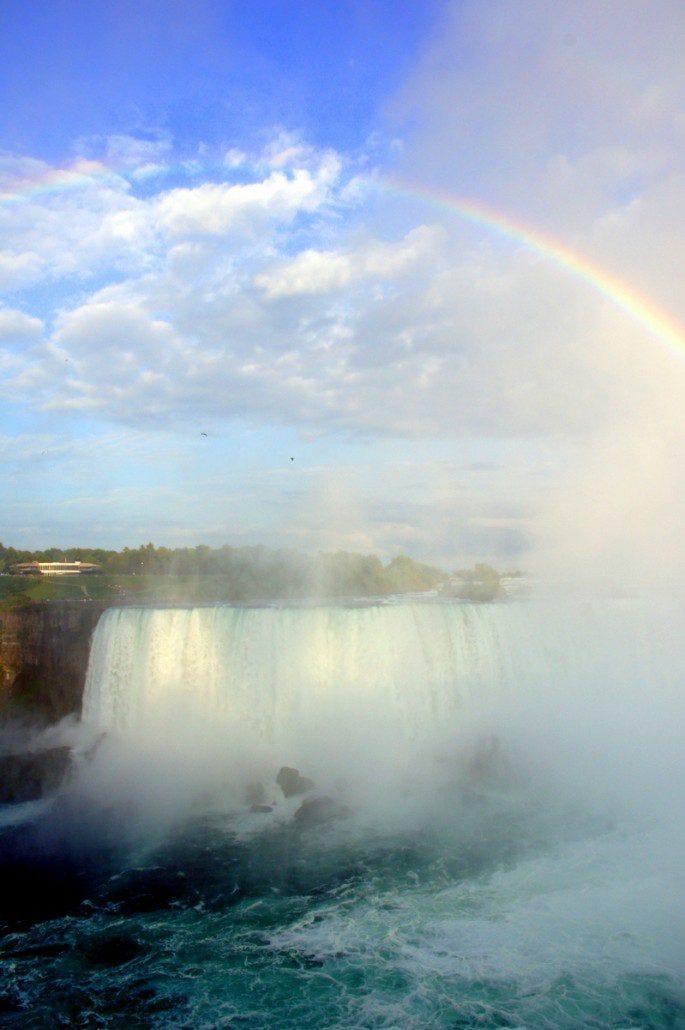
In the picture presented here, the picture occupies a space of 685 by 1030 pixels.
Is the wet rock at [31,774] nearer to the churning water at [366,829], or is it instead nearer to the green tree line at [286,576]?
the churning water at [366,829]

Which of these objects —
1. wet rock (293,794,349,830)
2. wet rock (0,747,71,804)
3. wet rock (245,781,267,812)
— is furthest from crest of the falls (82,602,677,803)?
wet rock (293,794,349,830)

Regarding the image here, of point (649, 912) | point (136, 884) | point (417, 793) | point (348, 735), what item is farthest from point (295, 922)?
point (348, 735)

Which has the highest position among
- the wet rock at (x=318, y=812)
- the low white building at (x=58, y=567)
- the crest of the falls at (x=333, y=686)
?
the low white building at (x=58, y=567)

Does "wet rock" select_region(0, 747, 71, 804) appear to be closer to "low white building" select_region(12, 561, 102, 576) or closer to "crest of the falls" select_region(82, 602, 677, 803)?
"crest of the falls" select_region(82, 602, 677, 803)

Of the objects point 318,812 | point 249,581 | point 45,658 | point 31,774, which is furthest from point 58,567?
point 318,812

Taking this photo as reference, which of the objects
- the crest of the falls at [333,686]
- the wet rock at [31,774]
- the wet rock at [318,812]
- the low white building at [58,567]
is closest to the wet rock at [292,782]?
the wet rock at [318,812]

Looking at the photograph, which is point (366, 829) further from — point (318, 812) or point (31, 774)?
point (31, 774)

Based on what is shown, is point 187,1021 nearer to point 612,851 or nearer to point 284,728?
point 612,851
